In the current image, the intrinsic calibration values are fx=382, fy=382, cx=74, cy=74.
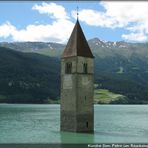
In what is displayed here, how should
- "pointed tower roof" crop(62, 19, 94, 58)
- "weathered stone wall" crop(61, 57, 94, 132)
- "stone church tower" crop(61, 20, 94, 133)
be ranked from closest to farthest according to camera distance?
1. "weathered stone wall" crop(61, 57, 94, 132)
2. "stone church tower" crop(61, 20, 94, 133)
3. "pointed tower roof" crop(62, 19, 94, 58)

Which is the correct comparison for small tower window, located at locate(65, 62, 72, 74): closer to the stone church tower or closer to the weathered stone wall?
the stone church tower

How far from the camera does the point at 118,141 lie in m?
59.2

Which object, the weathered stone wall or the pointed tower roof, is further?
the pointed tower roof

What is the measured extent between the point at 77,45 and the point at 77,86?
308 inches

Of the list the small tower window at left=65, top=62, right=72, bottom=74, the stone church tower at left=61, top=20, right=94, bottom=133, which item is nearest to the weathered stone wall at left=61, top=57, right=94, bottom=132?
the stone church tower at left=61, top=20, right=94, bottom=133

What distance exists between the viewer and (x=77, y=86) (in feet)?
223

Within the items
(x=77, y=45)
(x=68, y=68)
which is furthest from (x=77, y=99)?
(x=77, y=45)

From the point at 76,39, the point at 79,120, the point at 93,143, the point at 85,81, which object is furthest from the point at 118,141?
the point at 76,39

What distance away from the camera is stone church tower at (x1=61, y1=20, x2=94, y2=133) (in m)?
67.9

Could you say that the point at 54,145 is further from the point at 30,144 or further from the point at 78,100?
the point at 78,100

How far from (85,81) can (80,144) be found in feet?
52.0

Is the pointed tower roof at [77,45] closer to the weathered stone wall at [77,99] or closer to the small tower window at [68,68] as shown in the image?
the weathered stone wall at [77,99]

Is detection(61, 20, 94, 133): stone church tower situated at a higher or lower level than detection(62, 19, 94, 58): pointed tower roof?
lower

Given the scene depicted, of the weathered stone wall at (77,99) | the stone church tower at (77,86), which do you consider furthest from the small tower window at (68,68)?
the weathered stone wall at (77,99)
